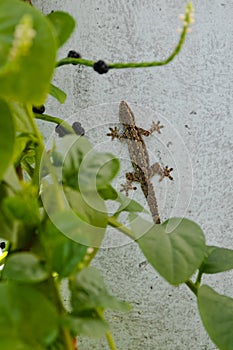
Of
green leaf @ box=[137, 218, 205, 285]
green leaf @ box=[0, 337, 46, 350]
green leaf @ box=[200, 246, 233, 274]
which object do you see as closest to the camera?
green leaf @ box=[0, 337, 46, 350]

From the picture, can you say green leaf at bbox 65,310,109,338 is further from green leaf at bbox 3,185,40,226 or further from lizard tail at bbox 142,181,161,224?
lizard tail at bbox 142,181,161,224

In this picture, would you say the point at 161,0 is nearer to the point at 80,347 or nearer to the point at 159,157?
the point at 159,157

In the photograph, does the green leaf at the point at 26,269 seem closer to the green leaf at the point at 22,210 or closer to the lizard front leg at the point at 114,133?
the green leaf at the point at 22,210

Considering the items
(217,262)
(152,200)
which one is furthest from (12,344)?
(152,200)

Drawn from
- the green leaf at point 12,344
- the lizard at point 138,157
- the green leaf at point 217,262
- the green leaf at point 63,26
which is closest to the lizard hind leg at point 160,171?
the lizard at point 138,157

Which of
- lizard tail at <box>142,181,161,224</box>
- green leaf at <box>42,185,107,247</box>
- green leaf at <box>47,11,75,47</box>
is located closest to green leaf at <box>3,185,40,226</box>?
green leaf at <box>42,185,107,247</box>

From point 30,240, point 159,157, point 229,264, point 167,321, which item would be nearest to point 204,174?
point 159,157

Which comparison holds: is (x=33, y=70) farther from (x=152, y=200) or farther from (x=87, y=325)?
(x=152, y=200)

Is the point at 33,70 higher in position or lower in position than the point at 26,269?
higher
